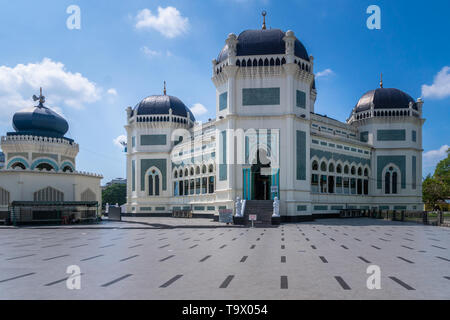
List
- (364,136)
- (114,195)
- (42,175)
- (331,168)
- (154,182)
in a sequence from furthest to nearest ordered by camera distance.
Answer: (114,195), (154,182), (364,136), (331,168), (42,175)

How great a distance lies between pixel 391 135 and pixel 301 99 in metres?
18.2

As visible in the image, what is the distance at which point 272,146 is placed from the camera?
36344 millimetres

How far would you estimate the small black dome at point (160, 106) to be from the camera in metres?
52.8

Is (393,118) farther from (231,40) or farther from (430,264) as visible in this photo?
(430,264)

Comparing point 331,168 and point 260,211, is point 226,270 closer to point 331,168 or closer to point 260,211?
point 260,211

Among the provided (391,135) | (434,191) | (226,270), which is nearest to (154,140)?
(391,135)

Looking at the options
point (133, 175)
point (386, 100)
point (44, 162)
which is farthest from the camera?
point (133, 175)

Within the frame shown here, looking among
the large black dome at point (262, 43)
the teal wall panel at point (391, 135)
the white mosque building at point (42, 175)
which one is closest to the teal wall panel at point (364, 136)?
the teal wall panel at point (391, 135)

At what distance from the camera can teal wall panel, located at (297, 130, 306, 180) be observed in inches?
1451

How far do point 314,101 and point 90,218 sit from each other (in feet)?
111

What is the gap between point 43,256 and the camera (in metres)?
14.8

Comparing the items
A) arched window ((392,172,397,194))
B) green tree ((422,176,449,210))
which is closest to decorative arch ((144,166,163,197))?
arched window ((392,172,397,194))

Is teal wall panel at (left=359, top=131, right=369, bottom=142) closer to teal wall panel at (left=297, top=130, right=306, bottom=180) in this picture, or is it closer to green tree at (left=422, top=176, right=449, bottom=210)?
teal wall panel at (left=297, top=130, right=306, bottom=180)
